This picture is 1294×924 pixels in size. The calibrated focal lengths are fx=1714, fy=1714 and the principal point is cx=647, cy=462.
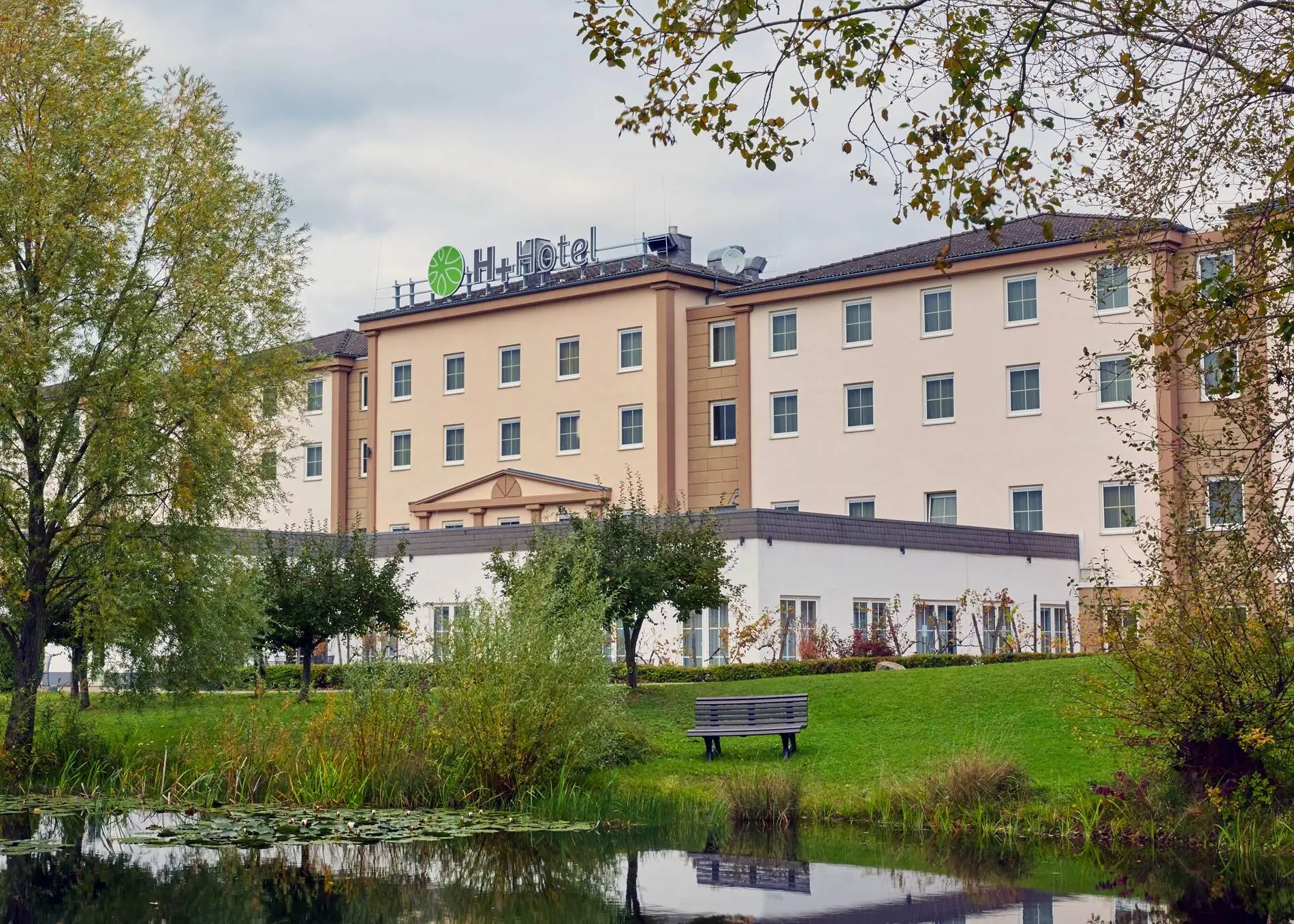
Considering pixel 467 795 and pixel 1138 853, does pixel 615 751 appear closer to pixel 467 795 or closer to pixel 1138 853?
pixel 467 795

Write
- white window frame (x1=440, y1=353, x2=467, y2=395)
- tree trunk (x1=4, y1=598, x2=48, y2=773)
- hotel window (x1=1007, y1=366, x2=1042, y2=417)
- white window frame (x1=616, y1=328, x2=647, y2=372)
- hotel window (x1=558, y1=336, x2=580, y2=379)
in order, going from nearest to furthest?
tree trunk (x1=4, y1=598, x2=48, y2=773)
hotel window (x1=1007, y1=366, x2=1042, y2=417)
white window frame (x1=616, y1=328, x2=647, y2=372)
hotel window (x1=558, y1=336, x2=580, y2=379)
white window frame (x1=440, y1=353, x2=467, y2=395)

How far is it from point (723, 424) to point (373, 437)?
50.2ft

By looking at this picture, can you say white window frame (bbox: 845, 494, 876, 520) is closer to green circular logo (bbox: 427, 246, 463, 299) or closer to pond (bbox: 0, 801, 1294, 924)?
green circular logo (bbox: 427, 246, 463, 299)

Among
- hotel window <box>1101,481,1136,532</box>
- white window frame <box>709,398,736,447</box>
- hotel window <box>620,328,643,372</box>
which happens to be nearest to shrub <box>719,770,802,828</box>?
hotel window <box>1101,481,1136,532</box>

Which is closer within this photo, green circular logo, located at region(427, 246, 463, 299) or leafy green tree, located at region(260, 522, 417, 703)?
leafy green tree, located at region(260, 522, 417, 703)

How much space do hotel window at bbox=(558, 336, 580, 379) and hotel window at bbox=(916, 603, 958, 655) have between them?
2054 centimetres

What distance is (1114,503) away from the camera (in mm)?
49125

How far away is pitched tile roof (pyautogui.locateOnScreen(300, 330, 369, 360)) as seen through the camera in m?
69.4

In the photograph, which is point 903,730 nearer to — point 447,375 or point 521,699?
point 521,699

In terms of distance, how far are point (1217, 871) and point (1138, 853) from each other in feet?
3.69

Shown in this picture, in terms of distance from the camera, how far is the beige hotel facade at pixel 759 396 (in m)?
50.5

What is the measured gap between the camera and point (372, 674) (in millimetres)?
22047

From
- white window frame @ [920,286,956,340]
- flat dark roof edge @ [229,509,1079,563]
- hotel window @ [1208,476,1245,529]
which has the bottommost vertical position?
hotel window @ [1208,476,1245,529]

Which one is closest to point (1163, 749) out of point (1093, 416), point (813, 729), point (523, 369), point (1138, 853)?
point (1138, 853)
